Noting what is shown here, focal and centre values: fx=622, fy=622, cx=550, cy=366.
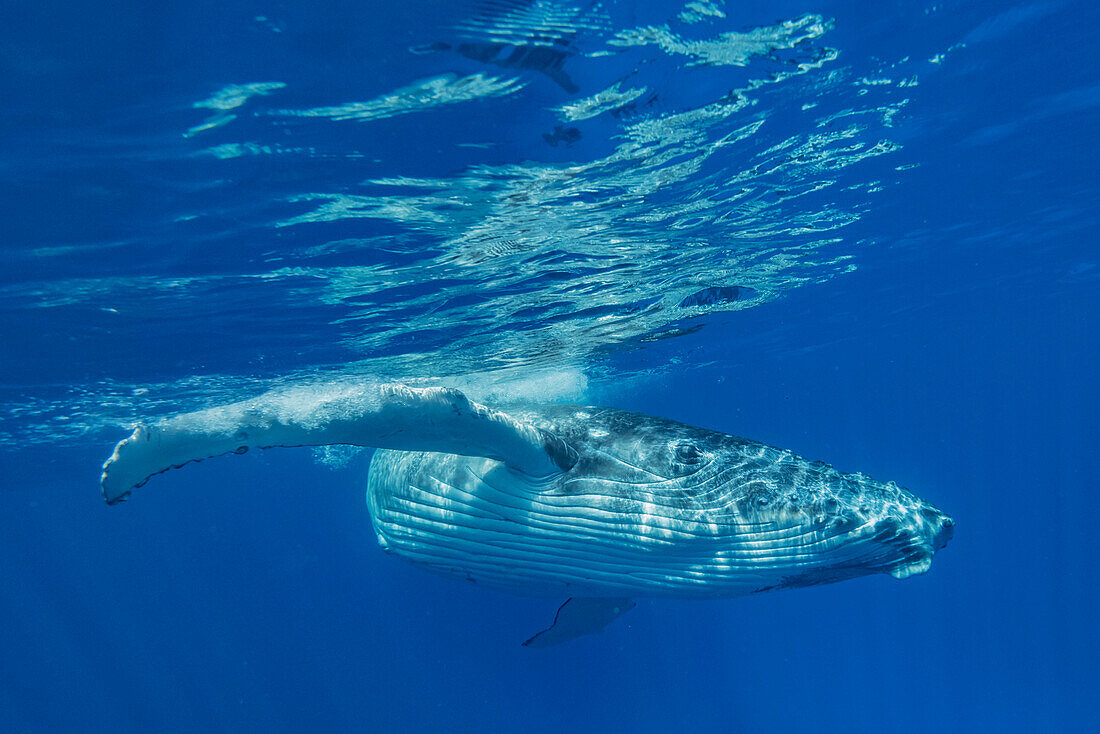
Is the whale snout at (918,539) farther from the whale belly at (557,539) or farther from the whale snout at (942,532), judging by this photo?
the whale belly at (557,539)

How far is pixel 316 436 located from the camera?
13.0ft

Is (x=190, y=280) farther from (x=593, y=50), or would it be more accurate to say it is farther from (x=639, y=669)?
(x=639, y=669)

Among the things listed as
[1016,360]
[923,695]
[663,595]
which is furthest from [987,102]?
[1016,360]

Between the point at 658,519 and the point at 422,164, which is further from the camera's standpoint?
the point at 422,164

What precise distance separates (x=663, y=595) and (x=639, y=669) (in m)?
45.2

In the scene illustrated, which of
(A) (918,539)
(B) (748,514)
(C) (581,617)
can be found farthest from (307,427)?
(C) (581,617)

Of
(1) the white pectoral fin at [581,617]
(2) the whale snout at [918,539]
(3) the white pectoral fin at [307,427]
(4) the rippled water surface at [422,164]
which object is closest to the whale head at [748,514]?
(2) the whale snout at [918,539]

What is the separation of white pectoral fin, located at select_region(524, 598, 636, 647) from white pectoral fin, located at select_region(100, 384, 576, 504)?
423cm

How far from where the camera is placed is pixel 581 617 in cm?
805

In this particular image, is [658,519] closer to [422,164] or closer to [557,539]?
[557,539]

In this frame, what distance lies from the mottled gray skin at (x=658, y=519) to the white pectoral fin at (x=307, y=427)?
86cm

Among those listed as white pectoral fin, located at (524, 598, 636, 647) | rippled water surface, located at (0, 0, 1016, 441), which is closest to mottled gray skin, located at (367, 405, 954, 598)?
white pectoral fin, located at (524, 598, 636, 647)

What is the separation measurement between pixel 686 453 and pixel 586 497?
3.07 ft

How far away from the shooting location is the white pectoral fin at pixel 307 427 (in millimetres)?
3762
